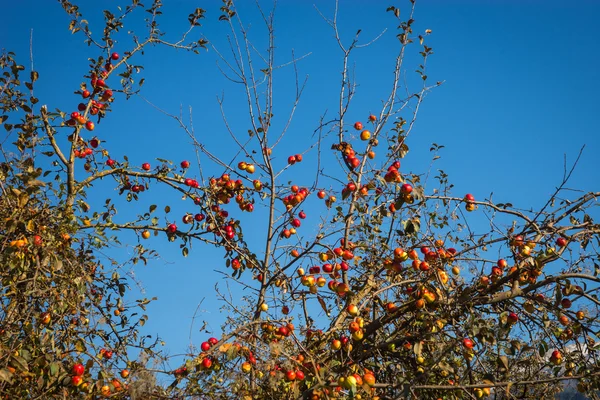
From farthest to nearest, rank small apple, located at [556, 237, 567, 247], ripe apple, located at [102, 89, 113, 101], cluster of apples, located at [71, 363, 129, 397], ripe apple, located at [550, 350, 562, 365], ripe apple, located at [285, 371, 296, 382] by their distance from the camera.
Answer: ripe apple, located at [102, 89, 113, 101], small apple, located at [556, 237, 567, 247], ripe apple, located at [550, 350, 562, 365], ripe apple, located at [285, 371, 296, 382], cluster of apples, located at [71, 363, 129, 397]

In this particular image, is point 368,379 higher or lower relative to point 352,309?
lower

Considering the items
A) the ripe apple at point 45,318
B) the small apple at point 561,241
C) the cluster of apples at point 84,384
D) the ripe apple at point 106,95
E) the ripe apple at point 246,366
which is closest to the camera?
the cluster of apples at point 84,384

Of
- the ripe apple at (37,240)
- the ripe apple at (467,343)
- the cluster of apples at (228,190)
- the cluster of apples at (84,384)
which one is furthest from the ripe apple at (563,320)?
the ripe apple at (37,240)

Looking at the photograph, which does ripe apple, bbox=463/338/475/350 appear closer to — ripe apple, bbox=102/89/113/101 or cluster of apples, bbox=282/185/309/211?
cluster of apples, bbox=282/185/309/211

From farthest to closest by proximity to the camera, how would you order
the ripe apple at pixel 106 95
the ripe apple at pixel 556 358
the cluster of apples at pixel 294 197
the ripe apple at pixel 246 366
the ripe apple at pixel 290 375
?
the ripe apple at pixel 106 95 < the cluster of apples at pixel 294 197 < the ripe apple at pixel 556 358 < the ripe apple at pixel 246 366 < the ripe apple at pixel 290 375

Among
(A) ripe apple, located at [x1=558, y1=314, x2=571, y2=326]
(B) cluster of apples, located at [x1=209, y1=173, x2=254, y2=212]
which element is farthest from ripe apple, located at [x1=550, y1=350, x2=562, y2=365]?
(B) cluster of apples, located at [x1=209, y1=173, x2=254, y2=212]

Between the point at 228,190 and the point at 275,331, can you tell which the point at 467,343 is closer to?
the point at 275,331

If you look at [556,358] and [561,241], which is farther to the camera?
[561,241]

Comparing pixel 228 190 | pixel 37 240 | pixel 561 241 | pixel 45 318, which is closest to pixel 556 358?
pixel 561 241

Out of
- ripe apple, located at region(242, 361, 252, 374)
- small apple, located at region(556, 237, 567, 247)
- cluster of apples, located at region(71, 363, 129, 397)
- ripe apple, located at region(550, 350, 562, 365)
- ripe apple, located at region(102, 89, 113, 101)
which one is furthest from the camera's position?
ripe apple, located at region(102, 89, 113, 101)

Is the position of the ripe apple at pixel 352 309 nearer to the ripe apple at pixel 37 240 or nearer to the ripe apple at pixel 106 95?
the ripe apple at pixel 37 240

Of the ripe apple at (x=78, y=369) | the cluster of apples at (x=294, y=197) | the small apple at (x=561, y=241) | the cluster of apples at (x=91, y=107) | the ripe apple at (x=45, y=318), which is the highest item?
the cluster of apples at (x=91, y=107)

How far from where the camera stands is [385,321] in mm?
3420

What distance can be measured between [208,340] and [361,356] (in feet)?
3.23
